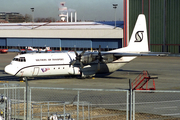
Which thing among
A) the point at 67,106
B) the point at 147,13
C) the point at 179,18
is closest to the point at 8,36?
the point at 147,13

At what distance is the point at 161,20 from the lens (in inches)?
2763

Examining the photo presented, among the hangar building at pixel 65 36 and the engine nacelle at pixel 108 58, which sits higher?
the hangar building at pixel 65 36

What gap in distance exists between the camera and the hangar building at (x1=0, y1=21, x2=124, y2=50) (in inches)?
2985

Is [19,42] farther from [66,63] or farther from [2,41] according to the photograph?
[66,63]

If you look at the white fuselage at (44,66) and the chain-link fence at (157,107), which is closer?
the chain-link fence at (157,107)

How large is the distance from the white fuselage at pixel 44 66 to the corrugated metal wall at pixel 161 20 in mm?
38836

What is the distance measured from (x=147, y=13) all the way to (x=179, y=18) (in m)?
7.36

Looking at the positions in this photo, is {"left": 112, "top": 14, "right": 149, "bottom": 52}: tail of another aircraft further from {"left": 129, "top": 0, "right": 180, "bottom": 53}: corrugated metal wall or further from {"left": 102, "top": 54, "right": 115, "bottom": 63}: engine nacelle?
{"left": 129, "top": 0, "right": 180, "bottom": 53}: corrugated metal wall

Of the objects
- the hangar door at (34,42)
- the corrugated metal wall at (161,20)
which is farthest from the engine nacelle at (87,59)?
the hangar door at (34,42)

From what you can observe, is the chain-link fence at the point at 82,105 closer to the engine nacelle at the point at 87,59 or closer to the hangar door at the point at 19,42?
the engine nacelle at the point at 87,59

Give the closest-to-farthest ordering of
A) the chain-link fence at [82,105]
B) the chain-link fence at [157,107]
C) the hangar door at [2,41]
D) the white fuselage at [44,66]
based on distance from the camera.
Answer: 1. the chain-link fence at [82,105]
2. the chain-link fence at [157,107]
3. the white fuselage at [44,66]
4. the hangar door at [2,41]

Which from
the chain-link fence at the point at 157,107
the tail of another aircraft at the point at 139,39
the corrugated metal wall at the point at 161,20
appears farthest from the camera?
the corrugated metal wall at the point at 161,20

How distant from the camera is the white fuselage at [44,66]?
30859mm

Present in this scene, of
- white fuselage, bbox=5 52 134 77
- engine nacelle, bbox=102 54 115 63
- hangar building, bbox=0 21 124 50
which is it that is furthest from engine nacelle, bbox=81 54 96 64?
hangar building, bbox=0 21 124 50
